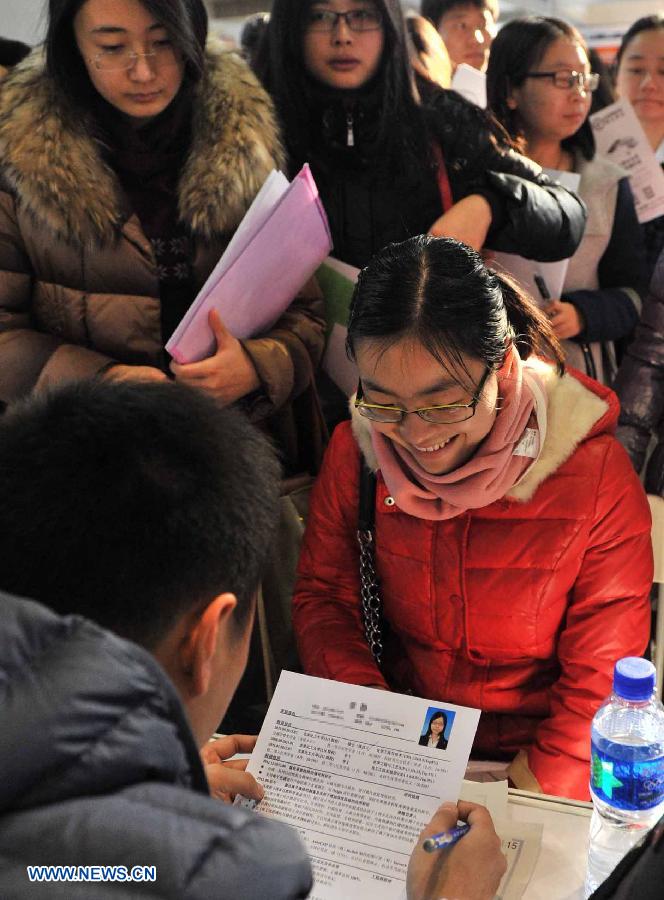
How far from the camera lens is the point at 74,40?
179 cm

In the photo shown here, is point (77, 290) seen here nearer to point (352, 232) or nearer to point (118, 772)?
point (352, 232)

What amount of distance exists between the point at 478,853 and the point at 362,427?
0.70 m

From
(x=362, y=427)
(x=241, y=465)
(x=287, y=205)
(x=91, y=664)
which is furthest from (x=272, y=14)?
(x=91, y=664)

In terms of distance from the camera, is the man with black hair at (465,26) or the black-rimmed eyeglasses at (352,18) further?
→ the man with black hair at (465,26)

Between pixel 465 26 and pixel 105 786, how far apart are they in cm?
263

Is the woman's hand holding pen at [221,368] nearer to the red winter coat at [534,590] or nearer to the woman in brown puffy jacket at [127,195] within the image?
the woman in brown puffy jacket at [127,195]

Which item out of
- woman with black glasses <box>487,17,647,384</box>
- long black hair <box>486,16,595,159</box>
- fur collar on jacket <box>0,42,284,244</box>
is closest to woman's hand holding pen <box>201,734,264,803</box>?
fur collar on jacket <box>0,42,284,244</box>

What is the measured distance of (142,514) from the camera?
79 cm

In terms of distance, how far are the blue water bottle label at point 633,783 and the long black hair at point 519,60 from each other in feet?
4.78

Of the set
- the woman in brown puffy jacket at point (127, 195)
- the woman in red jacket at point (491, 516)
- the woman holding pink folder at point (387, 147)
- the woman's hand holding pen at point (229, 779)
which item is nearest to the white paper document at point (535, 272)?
the woman holding pink folder at point (387, 147)

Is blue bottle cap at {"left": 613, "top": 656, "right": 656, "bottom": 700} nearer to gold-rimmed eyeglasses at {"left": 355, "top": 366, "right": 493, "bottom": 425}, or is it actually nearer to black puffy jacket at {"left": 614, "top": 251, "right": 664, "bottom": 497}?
gold-rimmed eyeglasses at {"left": 355, "top": 366, "right": 493, "bottom": 425}

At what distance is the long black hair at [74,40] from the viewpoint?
5.57 ft

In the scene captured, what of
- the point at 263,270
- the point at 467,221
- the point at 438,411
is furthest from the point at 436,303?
the point at 467,221

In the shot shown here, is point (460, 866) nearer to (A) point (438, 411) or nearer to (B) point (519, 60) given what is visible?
(A) point (438, 411)
